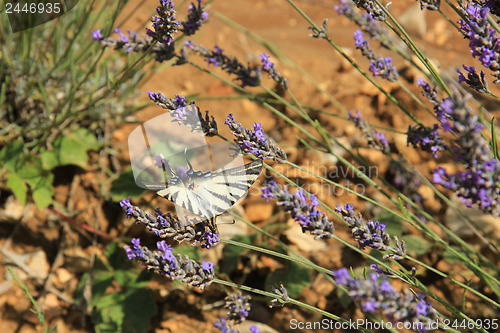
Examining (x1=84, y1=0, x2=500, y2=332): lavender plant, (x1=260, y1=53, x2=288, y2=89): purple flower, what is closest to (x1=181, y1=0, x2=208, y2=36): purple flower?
(x1=84, y1=0, x2=500, y2=332): lavender plant

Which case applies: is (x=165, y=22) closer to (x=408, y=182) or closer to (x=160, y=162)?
(x=160, y=162)

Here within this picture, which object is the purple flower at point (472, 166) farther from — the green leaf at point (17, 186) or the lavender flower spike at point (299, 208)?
the green leaf at point (17, 186)

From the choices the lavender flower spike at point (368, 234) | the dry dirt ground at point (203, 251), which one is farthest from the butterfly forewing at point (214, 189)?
the dry dirt ground at point (203, 251)

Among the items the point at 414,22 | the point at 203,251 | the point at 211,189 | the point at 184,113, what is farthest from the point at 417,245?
the point at 414,22

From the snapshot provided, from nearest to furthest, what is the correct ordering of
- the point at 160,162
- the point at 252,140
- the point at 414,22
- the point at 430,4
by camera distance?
the point at 252,140 < the point at 430,4 < the point at 160,162 < the point at 414,22

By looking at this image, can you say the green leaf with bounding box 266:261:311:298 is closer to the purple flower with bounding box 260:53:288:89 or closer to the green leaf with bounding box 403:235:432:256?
the green leaf with bounding box 403:235:432:256

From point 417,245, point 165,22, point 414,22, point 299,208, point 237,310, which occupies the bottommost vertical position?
point 237,310
